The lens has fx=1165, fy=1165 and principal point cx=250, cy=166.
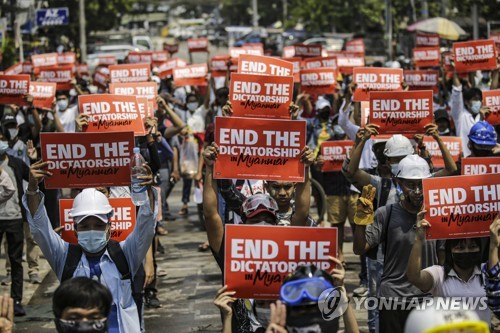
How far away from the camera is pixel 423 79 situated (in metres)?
18.0

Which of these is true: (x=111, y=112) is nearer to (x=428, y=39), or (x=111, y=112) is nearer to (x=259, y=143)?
(x=259, y=143)

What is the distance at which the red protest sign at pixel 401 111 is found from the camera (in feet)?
34.4

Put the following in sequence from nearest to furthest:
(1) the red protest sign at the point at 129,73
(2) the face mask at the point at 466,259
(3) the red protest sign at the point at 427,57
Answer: (2) the face mask at the point at 466,259 < (1) the red protest sign at the point at 129,73 < (3) the red protest sign at the point at 427,57

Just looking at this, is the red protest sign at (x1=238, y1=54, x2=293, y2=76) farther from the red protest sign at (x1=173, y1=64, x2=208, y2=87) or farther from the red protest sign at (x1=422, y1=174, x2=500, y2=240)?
the red protest sign at (x1=173, y1=64, x2=208, y2=87)

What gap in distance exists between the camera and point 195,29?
89.0m

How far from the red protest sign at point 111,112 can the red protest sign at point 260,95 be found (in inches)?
37.7

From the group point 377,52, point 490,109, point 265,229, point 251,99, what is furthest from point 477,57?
point 377,52

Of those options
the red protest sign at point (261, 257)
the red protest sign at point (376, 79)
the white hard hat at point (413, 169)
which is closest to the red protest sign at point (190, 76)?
the red protest sign at point (376, 79)

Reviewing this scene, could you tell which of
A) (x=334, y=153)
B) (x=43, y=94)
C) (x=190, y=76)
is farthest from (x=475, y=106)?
(x=190, y=76)

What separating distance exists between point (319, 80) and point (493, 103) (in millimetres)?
4487

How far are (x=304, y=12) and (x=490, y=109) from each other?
55543 mm

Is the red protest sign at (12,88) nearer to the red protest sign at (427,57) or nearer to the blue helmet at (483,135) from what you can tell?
the blue helmet at (483,135)

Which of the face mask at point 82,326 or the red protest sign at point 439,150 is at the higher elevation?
the face mask at point 82,326

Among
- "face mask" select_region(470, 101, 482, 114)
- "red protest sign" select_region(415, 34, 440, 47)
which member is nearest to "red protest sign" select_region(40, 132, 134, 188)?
"face mask" select_region(470, 101, 482, 114)
